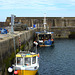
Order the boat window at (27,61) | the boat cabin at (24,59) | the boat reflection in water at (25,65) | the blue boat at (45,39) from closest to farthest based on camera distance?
the boat reflection in water at (25,65), the boat cabin at (24,59), the boat window at (27,61), the blue boat at (45,39)

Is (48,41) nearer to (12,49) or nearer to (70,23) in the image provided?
(12,49)

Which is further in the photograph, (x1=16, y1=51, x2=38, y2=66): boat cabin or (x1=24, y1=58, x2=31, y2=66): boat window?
(x1=24, y1=58, x2=31, y2=66): boat window

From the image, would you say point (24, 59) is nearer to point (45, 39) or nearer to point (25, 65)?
point (25, 65)

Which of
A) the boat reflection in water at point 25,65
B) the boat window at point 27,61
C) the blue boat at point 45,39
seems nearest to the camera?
the boat reflection in water at point 25,65

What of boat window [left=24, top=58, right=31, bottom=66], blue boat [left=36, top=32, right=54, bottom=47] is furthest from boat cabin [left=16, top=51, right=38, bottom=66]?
blue boat [left=36, top=32, right=54, bottom=47]

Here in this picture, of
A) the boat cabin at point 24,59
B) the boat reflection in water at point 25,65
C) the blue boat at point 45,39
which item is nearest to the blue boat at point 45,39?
the blue boat at point 45,39

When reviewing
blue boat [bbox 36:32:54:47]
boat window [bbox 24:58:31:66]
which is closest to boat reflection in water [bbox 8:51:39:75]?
boat window [bbox 24:58:31:66]

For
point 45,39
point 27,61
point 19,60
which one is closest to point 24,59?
point 27,61

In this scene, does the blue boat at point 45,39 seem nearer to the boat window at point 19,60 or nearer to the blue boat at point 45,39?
the blue boat at point 45,39

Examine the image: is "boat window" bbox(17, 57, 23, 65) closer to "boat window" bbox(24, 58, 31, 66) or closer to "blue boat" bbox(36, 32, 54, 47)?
"boat window" bbox(24, 58, 31, 66)

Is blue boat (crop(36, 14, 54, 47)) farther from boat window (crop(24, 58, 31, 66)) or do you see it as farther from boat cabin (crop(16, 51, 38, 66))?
boat window (crop(24, 58, 31, 66))

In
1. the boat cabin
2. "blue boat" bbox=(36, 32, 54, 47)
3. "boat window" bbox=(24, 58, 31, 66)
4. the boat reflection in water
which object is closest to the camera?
the boat reflection in water

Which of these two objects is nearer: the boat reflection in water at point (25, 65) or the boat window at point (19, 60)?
the boat reflection in water at point (25, 65)

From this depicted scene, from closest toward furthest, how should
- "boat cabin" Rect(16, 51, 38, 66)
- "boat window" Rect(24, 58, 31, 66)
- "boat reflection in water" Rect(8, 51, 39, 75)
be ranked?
"boat reflection in water" Rect(8, 51, 39, 75) < "boat cabin" Rect(16, 51, 38, 66) < "boat window" Rect(24, 58, 31, 66)
